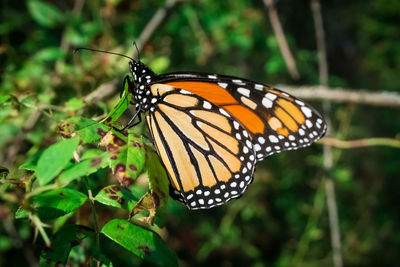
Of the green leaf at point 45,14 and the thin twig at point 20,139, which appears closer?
the thin twig at point 20,139

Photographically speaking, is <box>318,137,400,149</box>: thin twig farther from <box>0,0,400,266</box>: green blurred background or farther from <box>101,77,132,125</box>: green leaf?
<box>101,77,132,125</box>: green leaf

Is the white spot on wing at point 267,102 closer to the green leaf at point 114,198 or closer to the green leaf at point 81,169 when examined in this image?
the green leaf at point 114,198

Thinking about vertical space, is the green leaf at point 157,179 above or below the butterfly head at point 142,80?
below

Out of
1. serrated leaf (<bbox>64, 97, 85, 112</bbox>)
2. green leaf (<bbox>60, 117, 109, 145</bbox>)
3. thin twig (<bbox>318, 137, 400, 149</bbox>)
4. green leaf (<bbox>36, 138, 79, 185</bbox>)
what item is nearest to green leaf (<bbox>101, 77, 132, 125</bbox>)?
green leaf (<bbox>60, 117, 109, 145</bbox>)

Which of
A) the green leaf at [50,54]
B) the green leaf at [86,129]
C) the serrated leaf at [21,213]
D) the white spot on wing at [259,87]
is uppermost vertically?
the green leaf at [50,54]

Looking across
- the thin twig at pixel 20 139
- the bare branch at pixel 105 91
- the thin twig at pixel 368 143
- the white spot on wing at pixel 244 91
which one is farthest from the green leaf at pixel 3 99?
the thin twig at pixel 368 143

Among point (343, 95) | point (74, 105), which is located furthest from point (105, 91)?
point (343, 95)
